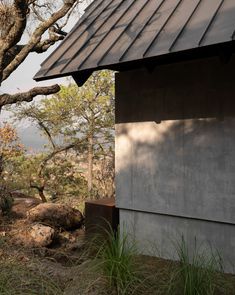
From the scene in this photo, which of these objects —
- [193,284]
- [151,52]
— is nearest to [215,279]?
[193,284]

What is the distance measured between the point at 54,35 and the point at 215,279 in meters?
8.27

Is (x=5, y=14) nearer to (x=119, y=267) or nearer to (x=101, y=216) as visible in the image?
(x=101, y=216)

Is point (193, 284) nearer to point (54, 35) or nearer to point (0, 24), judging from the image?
point (0, 24)

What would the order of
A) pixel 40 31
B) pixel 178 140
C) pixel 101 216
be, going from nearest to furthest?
pixel 178 140
pixel 101 216
pixel 40 31

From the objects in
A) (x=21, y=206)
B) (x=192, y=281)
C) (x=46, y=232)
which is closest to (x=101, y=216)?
(x=46, y=232)

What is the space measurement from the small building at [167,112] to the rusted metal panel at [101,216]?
1.09 feet

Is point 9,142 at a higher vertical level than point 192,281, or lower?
higher

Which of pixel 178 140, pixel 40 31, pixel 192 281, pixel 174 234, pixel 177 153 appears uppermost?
pixel 40 31

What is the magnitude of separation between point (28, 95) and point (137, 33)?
3.76m

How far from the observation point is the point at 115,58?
4.57m

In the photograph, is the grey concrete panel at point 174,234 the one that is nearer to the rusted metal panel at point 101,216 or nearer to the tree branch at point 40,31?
the rusted metal panel at point 101,216

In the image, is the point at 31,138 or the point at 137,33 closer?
the point at 137,33

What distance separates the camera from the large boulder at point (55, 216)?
27.8 feet

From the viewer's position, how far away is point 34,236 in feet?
23.6
